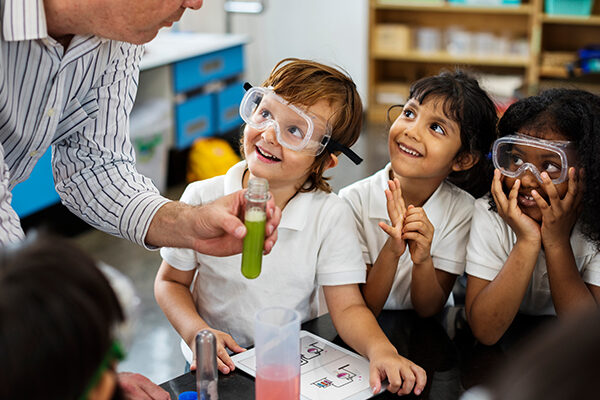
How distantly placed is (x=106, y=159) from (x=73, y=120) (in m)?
0.11

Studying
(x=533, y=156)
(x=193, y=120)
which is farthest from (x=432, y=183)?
(x=193, y=120)

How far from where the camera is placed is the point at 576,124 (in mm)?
1582

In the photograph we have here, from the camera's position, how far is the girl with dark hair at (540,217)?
5.01ft

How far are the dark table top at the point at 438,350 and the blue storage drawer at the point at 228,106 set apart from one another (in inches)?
146

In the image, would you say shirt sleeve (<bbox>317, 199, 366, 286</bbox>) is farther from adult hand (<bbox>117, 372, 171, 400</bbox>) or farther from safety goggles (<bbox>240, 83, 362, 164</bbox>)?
adult hand (<bbox>117, 372, 171, 400</bbox>)

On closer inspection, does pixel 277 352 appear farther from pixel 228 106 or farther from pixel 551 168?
pixel 228 106

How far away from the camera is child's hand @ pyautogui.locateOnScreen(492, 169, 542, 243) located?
61.5 inches

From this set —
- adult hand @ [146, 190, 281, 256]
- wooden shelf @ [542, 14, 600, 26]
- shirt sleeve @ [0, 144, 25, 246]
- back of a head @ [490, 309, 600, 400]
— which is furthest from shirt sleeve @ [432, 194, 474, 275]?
wooden shelf @ [542, 14, 600, 26]

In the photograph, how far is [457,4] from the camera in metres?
5.82

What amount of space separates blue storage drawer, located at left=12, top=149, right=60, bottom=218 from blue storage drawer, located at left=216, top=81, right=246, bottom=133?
167 cm

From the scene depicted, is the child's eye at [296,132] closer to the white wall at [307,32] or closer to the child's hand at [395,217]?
the child's hand at [395,217]

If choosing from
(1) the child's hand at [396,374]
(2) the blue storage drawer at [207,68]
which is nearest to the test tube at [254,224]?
(1) the child's hand at [396,374]

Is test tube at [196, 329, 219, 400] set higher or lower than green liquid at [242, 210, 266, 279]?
lower

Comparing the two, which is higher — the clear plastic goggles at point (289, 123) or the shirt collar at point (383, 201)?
the clear plastic goggles at point (289, 123)
